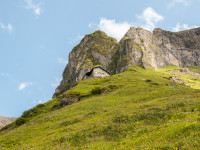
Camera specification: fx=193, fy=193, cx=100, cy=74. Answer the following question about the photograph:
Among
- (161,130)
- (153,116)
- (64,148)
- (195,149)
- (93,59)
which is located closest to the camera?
(195,149)

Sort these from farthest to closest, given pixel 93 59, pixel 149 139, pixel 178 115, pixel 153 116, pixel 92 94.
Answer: pixel 93 59
pixel 92 94
pixel 153 116
pixel 178 115
pixel 149 139

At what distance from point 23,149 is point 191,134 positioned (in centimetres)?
1847

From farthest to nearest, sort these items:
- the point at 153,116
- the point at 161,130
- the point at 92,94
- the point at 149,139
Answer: the point at 92,94 < the point at 153,116 < the point at 161,130 < the point at 149,139

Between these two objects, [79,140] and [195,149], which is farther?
[79,140]

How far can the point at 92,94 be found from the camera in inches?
2505

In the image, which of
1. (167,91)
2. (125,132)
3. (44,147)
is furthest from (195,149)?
(167,91)

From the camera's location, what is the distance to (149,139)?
52.5ft

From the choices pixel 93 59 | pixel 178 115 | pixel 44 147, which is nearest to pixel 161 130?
pixel 178 115

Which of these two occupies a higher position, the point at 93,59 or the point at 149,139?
the point at 93,59

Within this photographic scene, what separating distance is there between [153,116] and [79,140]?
900cm

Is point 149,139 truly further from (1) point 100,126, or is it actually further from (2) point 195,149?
(1) point 100,126

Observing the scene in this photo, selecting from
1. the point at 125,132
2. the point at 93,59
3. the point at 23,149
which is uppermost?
the point at 93,59

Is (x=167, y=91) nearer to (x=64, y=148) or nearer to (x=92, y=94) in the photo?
(x=92, y=94)

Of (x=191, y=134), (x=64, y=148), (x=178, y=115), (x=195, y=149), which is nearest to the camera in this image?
(x=195, y=149)
